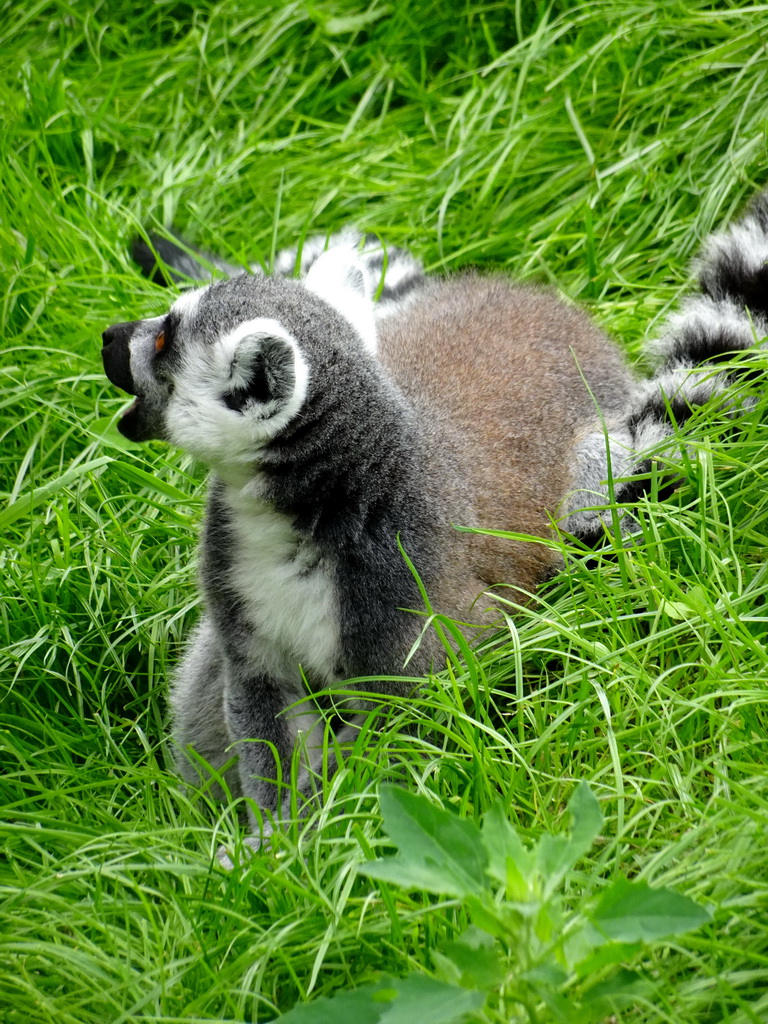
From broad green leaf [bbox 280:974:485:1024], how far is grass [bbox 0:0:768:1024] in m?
0.15

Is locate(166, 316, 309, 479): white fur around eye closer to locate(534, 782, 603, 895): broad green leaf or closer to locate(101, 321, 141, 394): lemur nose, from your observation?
locate(101, 321, 141, 394): lemur nose

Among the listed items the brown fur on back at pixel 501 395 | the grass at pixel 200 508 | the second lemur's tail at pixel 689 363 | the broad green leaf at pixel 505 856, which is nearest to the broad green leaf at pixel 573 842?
the broad green leaf at pixel 505 856

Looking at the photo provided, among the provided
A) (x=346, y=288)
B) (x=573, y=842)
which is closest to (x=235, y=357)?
(x=346, y=288)

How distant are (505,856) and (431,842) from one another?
0.14 meters

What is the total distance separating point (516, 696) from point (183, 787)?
0.96 metres

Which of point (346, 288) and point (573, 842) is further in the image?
point (346, 288)

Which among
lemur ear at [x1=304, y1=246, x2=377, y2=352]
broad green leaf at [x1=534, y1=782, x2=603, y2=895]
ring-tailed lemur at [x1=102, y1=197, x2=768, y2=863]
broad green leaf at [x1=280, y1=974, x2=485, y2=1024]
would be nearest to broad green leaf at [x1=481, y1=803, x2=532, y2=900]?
broad green leaf at [x1=534, y1=782, x2=603, y2=895]

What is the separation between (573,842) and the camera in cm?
178

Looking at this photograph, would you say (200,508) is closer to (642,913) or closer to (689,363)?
(689,363)

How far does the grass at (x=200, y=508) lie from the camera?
2.18 meters

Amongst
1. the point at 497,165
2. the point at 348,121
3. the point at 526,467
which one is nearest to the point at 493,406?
the point at 526,467

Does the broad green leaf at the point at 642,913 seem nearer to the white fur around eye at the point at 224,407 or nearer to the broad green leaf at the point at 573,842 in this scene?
the broad green leaf at the point at 573,842

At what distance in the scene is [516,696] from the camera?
283cm

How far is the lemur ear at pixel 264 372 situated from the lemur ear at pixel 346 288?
1.36ft
